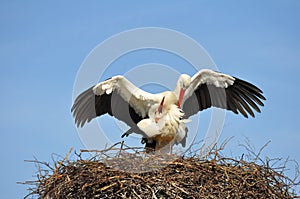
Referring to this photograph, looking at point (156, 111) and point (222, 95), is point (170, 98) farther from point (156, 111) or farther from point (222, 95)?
point (222, 95)

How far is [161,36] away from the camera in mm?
6055

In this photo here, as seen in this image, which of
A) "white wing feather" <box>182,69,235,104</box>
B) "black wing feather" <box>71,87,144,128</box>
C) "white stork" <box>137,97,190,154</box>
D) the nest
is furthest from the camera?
"black wing feather" <box>71,87,144,128</box>

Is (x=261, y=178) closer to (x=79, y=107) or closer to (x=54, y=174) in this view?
(x=54, y=174)

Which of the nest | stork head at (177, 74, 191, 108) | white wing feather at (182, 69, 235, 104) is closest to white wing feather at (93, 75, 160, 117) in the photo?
stork head at (177, 74, 191, 108)

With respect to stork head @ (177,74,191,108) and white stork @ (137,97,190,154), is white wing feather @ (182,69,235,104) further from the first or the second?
white stork @ (137,97,190,154)

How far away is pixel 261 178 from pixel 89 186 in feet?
4.31

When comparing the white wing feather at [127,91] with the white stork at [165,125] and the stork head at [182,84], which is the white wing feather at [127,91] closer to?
the white stork at [165,125]

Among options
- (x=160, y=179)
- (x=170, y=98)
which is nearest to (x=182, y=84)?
(x=170, y=98)

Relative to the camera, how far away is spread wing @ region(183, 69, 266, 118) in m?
6.46

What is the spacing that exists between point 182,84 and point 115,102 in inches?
31.7

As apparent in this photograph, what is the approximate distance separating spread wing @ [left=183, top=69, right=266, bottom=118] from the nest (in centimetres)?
173

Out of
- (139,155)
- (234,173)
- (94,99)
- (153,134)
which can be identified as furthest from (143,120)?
(234,173)

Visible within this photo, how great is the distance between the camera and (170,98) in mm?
6180

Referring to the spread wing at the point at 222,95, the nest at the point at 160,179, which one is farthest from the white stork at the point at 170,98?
the nest at the point at 160,179
